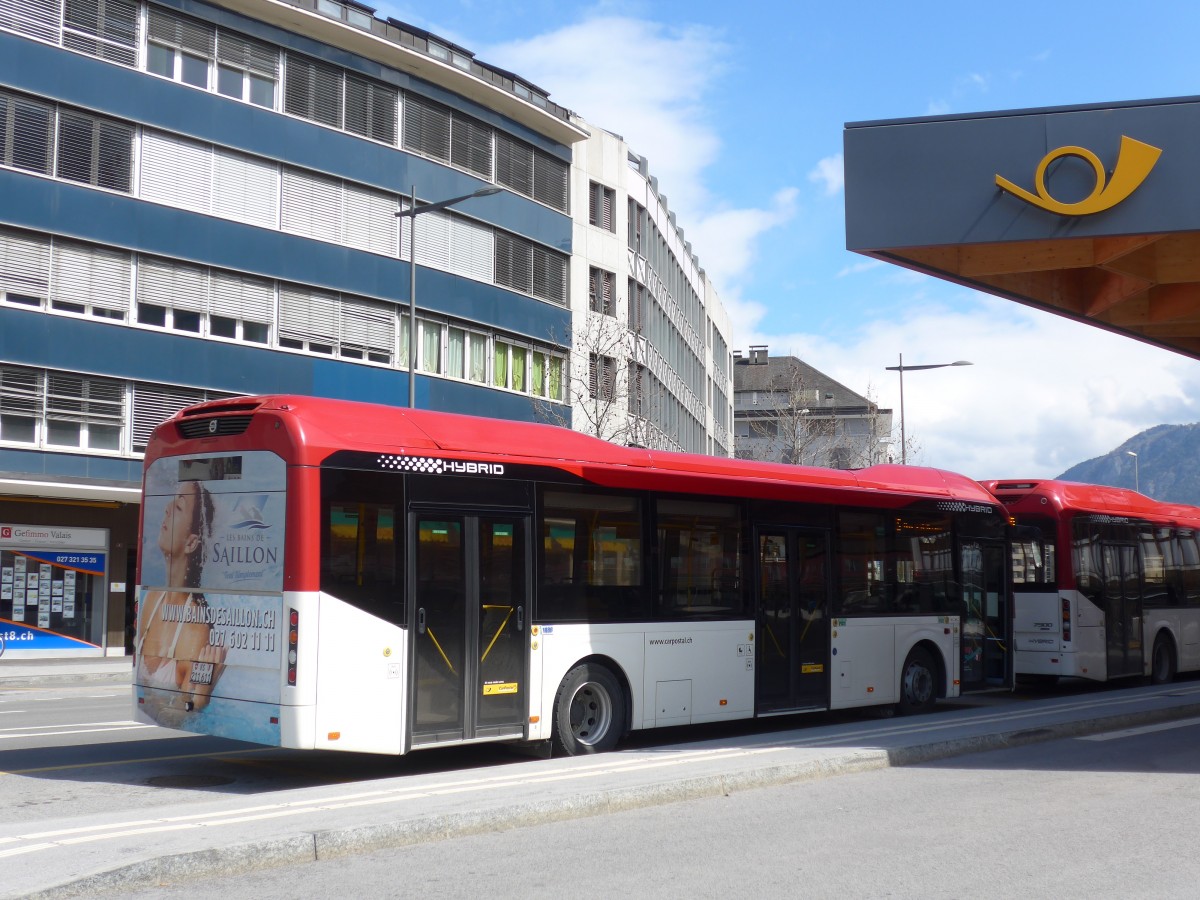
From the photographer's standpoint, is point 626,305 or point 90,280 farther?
point 626,305

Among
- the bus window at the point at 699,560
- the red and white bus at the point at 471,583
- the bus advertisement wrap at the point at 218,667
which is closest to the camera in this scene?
the bus advertisement wrap at the point at 218,667

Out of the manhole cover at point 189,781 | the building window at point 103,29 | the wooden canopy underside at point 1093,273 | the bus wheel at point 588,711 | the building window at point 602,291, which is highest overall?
the building window at point 103,29

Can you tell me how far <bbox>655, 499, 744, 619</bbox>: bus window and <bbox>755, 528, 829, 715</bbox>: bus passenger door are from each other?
0.43 meters

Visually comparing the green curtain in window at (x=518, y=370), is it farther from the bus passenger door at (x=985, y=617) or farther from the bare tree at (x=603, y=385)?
the bus passenger door at (x=985, y=617)

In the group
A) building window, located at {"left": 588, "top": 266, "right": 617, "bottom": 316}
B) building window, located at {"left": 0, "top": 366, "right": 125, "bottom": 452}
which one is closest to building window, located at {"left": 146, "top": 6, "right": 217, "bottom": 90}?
building window, located at {"left": 0, "top": 366, "right": 125, "bottom": 452}

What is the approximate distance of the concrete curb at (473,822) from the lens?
693cm

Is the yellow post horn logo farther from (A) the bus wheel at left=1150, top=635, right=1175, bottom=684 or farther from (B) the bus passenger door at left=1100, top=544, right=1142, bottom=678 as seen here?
(A) the bus wheel at left=1150, top=635, right=1175, bottom=684

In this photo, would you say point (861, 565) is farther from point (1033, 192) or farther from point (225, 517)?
point (225, 517)

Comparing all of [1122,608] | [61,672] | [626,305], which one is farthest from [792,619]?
[626,305]

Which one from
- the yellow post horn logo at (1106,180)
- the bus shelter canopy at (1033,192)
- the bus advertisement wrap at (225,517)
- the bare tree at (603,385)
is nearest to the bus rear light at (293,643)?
the bus advertisement wrap at (225,517)

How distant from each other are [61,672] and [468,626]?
1750 cm

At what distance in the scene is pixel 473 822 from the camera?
861cm

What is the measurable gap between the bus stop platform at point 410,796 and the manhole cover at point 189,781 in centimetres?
25

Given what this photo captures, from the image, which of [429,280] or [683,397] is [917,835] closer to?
[429,280]
